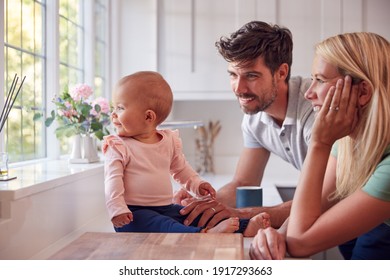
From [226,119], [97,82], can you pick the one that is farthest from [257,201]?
[226,119]

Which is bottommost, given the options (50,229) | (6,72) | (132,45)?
(50,229)

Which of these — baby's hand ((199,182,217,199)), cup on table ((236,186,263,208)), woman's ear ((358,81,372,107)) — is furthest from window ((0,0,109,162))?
woman's ear ((358,81,372,107))

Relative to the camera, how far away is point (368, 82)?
109cm

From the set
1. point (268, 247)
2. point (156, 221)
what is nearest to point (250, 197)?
point (156, 221)

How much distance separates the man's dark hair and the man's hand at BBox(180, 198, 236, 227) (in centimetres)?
50

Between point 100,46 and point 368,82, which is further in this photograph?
point 100,46

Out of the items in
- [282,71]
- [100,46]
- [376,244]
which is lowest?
[376,244]

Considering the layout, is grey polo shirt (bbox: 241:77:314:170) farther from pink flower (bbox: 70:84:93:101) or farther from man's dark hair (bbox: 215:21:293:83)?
pink flower (bbox: 70:84:93:101)

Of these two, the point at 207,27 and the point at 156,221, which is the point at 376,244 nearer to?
the point at 156,221

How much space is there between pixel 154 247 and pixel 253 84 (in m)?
0.93

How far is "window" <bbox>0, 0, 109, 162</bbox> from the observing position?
1785 mm

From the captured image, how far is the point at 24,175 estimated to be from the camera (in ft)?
4.73
